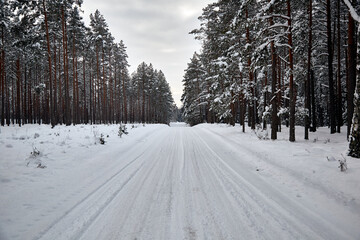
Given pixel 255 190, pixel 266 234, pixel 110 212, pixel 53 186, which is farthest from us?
pixel 53 186

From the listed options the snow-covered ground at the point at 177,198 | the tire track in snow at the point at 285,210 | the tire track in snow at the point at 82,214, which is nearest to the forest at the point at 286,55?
the snow-covered ground at the point at 177,198

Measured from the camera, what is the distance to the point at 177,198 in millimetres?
3977

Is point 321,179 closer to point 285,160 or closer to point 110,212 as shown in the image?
point 285,160

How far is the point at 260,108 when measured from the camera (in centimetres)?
2412

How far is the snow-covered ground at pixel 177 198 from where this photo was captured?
9.41 feet

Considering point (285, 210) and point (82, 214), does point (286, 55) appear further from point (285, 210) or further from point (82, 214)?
point (82, 214)

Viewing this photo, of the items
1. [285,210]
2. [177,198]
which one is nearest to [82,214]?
[177,198]

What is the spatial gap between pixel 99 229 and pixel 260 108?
24.6 meters

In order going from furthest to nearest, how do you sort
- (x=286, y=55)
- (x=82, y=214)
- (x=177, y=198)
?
1. (x=286, y=55)
2. (x=177, y=198)
3. (x=82, y=214)

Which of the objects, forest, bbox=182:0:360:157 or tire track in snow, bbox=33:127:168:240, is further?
forest, bbox=182:0:360:157

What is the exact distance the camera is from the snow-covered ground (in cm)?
287

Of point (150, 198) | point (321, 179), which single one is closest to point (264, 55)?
point (321, 179)

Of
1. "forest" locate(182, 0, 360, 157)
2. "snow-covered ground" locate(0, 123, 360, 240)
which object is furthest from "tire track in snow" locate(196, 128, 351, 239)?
"forest" locate(182, 0, 360, 157)

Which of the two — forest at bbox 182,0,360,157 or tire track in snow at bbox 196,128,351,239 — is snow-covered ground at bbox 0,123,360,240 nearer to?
tire track in snow at bbox 196,128,351,239
